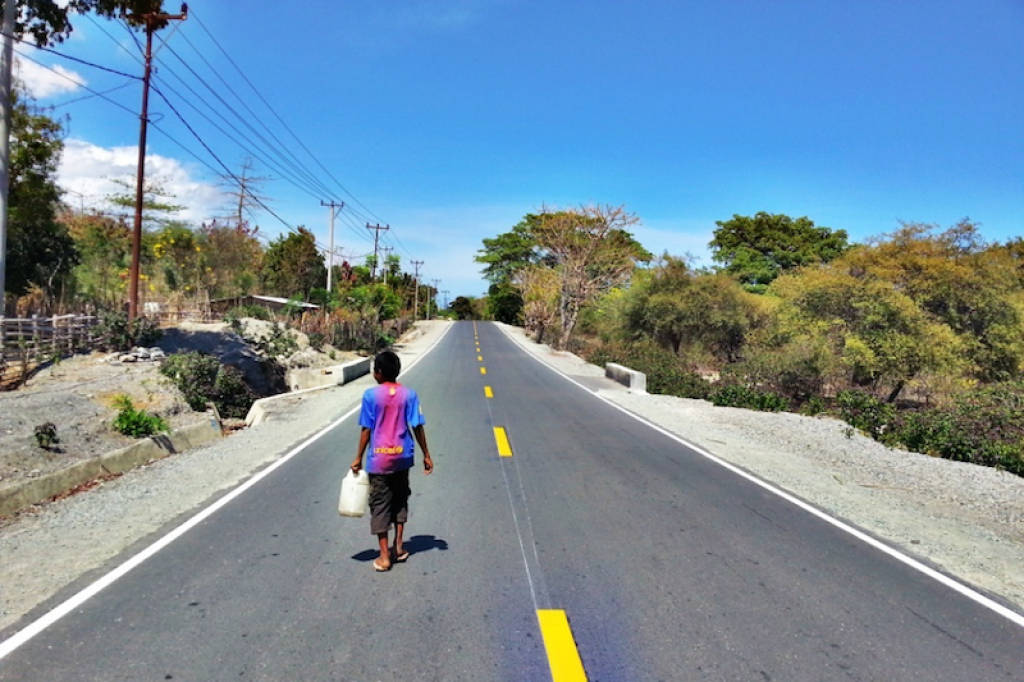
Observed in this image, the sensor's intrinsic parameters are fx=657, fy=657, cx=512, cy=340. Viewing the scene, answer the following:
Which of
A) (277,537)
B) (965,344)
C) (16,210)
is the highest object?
(16,210)

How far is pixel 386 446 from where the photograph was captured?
5125 millimetres

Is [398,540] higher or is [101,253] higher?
[101,253]

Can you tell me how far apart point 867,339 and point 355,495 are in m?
21.6

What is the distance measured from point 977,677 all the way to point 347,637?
3.67 metres

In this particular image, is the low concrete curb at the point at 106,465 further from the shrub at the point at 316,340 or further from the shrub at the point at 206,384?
the shrub at the point at 316,340

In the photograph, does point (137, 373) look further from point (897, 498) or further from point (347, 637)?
point (897, 498)

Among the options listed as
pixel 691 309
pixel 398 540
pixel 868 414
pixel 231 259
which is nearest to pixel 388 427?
pixel 398 540

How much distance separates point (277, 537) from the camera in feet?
19.3

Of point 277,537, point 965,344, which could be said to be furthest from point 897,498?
point 965,344

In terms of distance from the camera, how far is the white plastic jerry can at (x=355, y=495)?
16.8 ft

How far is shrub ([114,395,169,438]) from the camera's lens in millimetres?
10680

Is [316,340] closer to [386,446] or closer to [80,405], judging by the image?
[80,405]

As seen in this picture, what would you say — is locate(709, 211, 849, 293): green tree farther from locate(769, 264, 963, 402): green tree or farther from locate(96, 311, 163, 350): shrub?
locate(96, 311, 163, 350): shrub

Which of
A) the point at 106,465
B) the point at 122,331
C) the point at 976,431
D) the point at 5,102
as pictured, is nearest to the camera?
the point at 106,465
